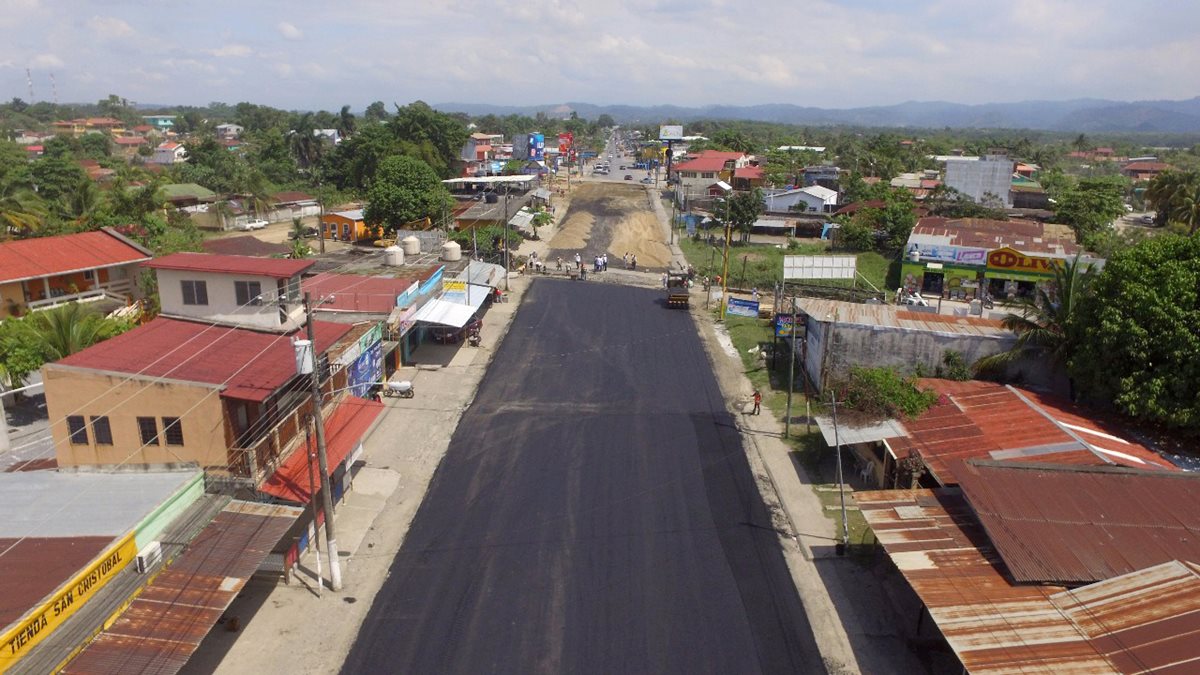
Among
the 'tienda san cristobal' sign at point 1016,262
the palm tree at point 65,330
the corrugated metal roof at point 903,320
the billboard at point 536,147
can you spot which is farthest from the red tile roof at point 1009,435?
the billboard at point 536,147

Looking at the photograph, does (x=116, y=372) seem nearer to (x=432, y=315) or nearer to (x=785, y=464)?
(x=432, y=315)

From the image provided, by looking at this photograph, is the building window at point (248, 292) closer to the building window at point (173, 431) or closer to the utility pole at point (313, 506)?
the building window at point (173, 431)

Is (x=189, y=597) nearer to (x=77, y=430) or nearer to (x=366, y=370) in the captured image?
(x=77, y=430)

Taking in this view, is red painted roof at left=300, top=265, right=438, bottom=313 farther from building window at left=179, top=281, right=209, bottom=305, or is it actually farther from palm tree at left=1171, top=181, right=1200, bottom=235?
palm tree at left=1171, top=181, right=1200, bottom=235

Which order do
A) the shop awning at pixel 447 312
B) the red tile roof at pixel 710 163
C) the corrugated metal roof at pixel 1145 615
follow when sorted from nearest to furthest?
the corrugated metal roof at pixel 1145 615, the shop awning at pixel 447 312, the red tile roof at pixel 710 163

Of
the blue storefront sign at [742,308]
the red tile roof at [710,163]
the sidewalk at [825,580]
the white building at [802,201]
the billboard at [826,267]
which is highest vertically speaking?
the red tile roof at [710,163]

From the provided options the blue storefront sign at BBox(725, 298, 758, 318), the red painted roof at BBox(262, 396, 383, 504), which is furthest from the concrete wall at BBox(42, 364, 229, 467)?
the blue storefront sign at BBox(725, 298, 758, 318)

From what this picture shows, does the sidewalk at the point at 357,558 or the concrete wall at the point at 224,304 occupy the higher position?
the concrete wall at the point at 224,304

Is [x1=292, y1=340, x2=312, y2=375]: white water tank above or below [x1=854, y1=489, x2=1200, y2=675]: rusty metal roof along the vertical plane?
above

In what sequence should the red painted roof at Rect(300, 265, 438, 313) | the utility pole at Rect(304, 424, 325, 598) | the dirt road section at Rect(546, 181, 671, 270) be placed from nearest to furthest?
1. the utility pole at Rect(304, 424, 325, 598)
2. the red painted roof at Rect(300, 265, 438, 313)
3. the dirt road section at Rect(546, 181, 671, 270)
